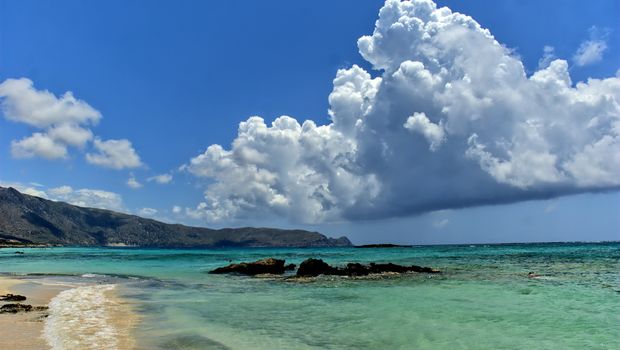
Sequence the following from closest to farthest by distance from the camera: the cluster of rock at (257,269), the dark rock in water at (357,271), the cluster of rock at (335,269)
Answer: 1. the dark rock in water at (357,271)
2. the cluster of rock at (335,269)
3. the cluster of rock at (257,269)

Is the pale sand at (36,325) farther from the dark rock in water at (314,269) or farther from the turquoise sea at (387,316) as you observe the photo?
the dark rock in water at (314,269)

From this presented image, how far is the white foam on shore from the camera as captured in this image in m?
14.2

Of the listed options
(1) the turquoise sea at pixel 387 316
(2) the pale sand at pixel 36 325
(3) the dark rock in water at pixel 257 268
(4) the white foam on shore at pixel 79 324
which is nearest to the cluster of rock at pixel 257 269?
(3) the dark rock in water at pixel 257 268

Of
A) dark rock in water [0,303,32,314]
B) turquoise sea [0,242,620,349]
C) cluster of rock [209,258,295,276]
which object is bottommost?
cluster of rock [209,258,295,276]

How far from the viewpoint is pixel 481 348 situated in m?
14.5

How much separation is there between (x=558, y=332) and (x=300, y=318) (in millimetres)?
10563

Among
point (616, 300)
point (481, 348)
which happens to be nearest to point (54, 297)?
point (481, 348)

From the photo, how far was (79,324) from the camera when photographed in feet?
57.7

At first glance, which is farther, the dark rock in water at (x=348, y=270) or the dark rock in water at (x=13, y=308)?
the dark rock in water at (x=348, y=270)

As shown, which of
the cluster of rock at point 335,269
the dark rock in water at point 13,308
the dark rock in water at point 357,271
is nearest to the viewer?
the dark rock in water at point 13,308

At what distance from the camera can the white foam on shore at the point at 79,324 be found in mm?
14195

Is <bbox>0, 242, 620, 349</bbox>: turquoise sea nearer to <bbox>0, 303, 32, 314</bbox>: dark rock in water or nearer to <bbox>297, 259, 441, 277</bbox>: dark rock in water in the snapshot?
<bbox>0, 303, 32, 314</bbox>: dark rock in water

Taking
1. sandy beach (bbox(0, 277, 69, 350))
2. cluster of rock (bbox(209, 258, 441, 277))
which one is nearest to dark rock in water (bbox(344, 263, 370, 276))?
cluster of rock (bbox(209, 258, 441, 277))

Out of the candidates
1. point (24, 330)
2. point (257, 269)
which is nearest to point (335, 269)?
point (257, 269)
